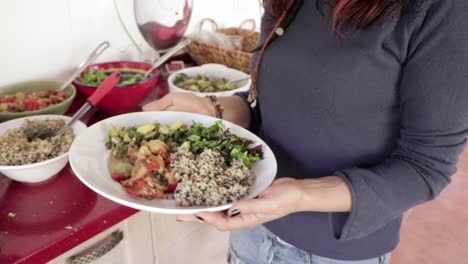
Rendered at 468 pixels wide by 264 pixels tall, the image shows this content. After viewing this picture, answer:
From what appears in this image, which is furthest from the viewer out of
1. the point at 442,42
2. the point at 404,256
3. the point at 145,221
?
the point at 404,256

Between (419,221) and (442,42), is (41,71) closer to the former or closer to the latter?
(442,42)

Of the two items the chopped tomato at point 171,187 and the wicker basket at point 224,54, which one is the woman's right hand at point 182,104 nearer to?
the chopped tomato at point 171,187

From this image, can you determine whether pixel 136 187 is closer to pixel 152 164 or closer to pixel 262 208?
pixel 152 164

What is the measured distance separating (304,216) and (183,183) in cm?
27

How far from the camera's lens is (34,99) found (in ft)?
3.33

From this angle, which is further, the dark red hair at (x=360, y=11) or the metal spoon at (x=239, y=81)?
the metal spoon at (x=239, y=81)

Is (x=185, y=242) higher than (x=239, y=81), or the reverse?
(x=239, y=81)

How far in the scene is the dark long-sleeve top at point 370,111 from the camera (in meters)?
0.52

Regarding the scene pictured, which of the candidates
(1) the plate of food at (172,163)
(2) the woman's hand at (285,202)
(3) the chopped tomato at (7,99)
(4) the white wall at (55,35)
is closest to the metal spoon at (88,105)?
(1) the plate of food at (172,163)

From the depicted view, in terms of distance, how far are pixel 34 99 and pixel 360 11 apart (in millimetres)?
860

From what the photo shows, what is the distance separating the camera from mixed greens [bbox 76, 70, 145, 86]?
1.15m

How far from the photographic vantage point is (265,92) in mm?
768

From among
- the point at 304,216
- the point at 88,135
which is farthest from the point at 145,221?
the point at 304,216

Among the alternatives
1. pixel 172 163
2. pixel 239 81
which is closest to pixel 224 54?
pixel 239 81
